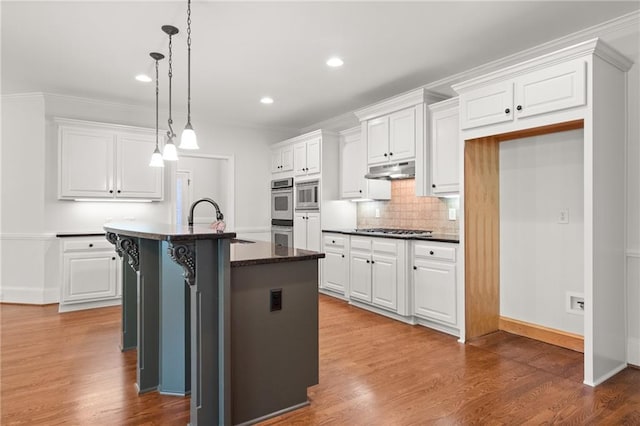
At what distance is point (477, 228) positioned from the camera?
356 cm

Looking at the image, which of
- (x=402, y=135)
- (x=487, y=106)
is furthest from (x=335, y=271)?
(x=487, y=106)

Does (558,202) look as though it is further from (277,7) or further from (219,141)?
(219,141)

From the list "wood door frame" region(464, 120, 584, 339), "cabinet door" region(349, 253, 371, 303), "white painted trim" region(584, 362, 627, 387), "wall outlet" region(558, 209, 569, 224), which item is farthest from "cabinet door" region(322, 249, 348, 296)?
"white painted trim" region(584, 362, 627, 387)

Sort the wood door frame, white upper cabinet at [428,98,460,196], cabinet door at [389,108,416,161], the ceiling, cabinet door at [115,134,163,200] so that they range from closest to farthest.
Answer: the ceiling → the wood door frame → white upper cabinet at [428,98,460,196] → cabinet door at [389,108,416,161] → cabinet door at [115,134,163,200]

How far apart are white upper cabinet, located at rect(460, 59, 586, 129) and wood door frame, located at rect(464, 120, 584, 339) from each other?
317 millimetres

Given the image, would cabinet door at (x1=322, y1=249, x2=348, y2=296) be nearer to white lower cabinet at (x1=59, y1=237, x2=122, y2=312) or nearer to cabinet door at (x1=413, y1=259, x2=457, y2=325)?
cabinet door at (x1=413, y1=259, x2=457, y2=325)

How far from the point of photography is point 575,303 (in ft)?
10.7

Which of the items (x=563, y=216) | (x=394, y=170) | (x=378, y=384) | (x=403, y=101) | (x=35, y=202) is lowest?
(x=378, y=384)

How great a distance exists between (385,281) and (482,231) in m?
1.15

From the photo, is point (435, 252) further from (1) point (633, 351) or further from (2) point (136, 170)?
(2) point (136, 170)

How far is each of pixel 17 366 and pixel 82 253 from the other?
1870 mm

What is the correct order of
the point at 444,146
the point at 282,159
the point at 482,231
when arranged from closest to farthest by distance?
the point at 482,231
the point at 444,146
the point at 282,159

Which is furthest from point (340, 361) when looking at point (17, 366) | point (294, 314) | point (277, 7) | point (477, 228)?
point (277, 7)

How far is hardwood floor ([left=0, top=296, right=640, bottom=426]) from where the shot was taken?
221 centimetres
